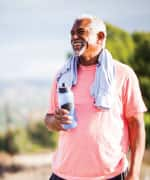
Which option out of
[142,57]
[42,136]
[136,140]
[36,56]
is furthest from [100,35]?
[36,56]

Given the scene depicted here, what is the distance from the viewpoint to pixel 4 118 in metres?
6.91

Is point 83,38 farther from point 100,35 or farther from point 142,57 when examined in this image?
point 142,57

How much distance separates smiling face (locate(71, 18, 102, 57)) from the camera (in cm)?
162

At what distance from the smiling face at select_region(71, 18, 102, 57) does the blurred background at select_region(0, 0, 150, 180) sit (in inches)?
182

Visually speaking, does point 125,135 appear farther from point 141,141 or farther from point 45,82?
point 45,82

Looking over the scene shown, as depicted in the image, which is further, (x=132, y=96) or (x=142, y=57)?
(x=142, y=57)

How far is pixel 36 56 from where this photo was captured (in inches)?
283

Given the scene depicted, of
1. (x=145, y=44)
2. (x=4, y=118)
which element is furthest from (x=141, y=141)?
(x=4, y=118)

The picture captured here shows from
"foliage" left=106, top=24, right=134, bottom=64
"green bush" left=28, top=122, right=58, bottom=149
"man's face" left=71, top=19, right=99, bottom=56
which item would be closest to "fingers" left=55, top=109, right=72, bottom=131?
"man's face" left=71, top=19, right=99, bottom=56

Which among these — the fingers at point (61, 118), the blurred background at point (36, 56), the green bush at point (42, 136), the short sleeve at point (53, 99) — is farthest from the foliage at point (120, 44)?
the fingers at point (61, 118)

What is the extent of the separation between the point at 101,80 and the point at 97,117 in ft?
0.34

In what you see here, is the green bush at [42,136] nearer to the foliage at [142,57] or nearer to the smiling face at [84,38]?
the foliage at [142,57]

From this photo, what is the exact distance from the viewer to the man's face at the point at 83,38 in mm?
1625

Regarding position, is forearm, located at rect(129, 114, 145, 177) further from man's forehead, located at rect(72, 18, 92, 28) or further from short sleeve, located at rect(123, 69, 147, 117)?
man's forehead, located at rect(72, 18, 92, 28)
